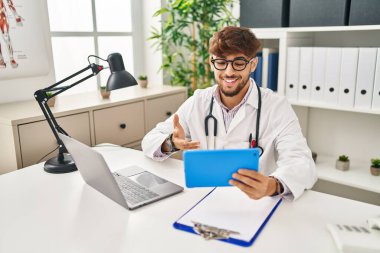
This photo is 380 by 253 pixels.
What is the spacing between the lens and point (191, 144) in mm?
1470

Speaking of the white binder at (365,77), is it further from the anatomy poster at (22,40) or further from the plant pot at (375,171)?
the anatomy poster at (22,40)

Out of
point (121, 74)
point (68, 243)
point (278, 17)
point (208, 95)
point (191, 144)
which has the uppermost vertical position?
point (278, 17)

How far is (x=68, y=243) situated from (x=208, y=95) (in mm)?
1022

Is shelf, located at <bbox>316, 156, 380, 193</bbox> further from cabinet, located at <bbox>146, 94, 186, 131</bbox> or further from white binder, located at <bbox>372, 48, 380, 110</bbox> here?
cabinet, located at <bbox>146, 94, 186, 131</bbox>

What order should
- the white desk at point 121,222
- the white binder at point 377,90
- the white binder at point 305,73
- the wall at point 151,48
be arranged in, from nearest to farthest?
the white desk at point 121,222 → the white binder at point 377,90 → the white binder at point 305,73 → the wall at point 151,48

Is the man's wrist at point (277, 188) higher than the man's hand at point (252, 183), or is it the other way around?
the man's hand at point (252, 183)

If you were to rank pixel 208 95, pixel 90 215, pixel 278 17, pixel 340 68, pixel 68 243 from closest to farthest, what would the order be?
pixel 68 243 → pixel 90 215 → pixel 208 95 → pixel 340 68 → pixel 278 17

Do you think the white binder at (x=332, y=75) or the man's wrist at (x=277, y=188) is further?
the white binder at (x=332, y=75)

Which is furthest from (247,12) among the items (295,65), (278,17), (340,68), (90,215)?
(90,215)

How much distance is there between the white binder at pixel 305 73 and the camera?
88.4 inches

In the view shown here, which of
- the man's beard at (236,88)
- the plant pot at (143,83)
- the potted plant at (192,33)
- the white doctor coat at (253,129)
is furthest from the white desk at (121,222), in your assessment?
the potted plant at (192,33)

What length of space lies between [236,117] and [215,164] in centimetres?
58

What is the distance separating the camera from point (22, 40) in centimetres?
214

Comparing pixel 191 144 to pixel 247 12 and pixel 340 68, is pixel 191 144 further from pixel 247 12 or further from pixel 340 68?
pixel 247 12
